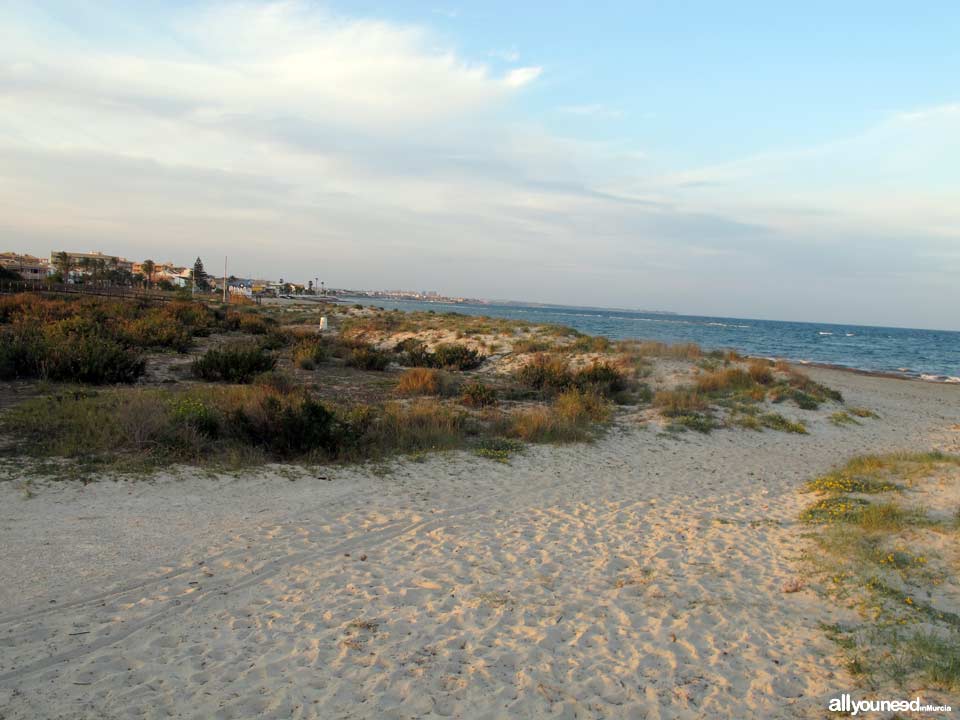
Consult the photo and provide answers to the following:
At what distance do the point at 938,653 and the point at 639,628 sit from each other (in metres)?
2.09

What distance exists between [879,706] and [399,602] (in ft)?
11.2

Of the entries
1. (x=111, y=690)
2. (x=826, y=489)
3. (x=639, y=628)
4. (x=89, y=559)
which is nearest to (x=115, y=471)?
(x=89, y=559)

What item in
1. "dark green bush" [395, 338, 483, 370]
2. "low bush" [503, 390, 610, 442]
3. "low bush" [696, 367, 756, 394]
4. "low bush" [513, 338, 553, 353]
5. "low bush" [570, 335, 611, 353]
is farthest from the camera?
"low bush" [513, 338, 553, 353]

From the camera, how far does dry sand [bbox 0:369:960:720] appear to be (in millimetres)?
3814

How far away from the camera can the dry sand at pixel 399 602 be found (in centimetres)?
381

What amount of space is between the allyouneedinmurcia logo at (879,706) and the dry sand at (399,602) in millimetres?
93

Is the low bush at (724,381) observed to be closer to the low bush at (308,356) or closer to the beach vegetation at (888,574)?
the beach vegetation at (888,574)

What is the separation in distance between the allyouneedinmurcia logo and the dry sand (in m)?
0.09

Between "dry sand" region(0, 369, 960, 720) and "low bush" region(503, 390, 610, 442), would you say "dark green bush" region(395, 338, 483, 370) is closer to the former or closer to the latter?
"low bush" region(503, 390, 610, 442)

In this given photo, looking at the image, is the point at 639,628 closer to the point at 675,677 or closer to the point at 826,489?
the point at 675,677

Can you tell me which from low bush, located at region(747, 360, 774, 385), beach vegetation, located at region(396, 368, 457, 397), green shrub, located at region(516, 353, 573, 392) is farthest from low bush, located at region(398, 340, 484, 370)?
low bush, located at region(747, 360, 774, 385)

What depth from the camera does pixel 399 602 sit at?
5.07 m

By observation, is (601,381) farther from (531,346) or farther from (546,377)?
(531,346)

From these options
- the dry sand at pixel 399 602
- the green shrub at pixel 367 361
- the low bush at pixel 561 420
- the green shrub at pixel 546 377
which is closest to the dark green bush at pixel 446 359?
the green shrub at pixel 367 361
